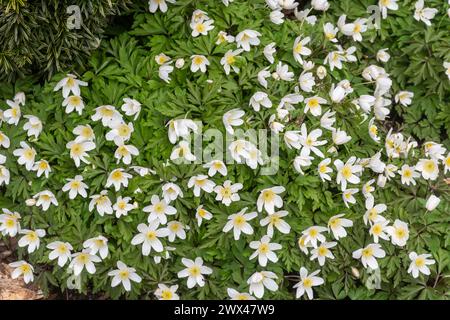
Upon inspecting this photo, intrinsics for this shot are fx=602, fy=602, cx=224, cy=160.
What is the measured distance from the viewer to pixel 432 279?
3975mm

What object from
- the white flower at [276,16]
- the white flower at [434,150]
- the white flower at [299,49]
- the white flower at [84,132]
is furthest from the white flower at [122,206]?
the white flower at [434,150]

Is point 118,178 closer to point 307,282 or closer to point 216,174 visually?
point 216,174

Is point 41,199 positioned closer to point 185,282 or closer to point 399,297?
point 185,282

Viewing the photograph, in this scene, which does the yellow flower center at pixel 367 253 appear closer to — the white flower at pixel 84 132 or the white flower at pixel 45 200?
the white flower at pixel 84 132

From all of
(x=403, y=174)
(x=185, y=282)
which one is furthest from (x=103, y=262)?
(x=403, y=174)

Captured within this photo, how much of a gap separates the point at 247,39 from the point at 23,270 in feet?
6.68

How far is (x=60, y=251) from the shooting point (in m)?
3.70

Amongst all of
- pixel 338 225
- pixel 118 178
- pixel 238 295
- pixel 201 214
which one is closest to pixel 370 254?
pixel 338 225

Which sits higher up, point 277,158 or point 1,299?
point 277,158

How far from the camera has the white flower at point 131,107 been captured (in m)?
3.70

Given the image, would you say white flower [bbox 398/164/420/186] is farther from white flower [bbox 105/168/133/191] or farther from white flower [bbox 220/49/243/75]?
white flower [bbox 105/168/133/191]

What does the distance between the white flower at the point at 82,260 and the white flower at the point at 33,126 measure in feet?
2.64

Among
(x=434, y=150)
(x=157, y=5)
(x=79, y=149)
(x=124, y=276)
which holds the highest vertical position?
(x=157, y=5)
